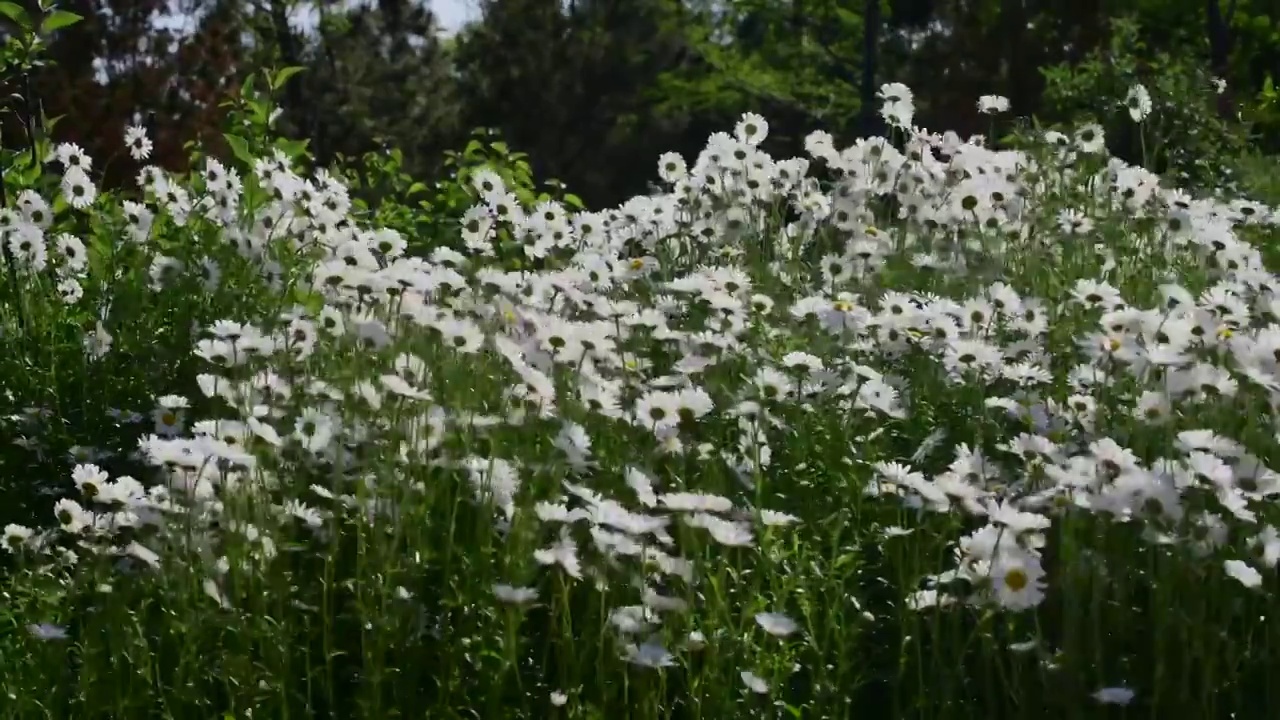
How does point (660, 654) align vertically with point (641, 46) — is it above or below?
below

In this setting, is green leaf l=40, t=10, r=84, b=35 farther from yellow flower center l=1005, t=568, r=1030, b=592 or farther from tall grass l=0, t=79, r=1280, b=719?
yellow flower center l=1005, t=568, r=1030, b=592

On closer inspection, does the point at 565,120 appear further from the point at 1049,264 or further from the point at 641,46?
the point at 1049,264

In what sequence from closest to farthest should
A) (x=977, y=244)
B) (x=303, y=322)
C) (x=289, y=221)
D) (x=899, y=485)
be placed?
1. (x=899, y=485)
2. (x=303, y=322)
3. (x=289, y=221)
4. (x=977, y=244)

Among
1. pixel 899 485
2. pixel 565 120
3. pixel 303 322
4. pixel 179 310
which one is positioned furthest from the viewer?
pixel 565 120

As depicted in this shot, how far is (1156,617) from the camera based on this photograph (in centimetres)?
281

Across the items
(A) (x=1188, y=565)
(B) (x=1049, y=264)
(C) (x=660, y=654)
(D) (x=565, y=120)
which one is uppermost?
(D) (x=565, y=120)

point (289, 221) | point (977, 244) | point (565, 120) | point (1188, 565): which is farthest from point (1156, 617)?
point (565, 120)

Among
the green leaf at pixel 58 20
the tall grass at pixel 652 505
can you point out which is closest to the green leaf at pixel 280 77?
the green leaf at pixel 58 20

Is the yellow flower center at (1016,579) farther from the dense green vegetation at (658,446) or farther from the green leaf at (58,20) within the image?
the green leaf at (58,20)

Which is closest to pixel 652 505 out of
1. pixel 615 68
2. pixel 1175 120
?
pixel 1175 120

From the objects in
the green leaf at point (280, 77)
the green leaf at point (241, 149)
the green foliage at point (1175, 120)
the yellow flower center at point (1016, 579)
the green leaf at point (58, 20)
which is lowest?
→ the yellow flower center at point (1016, 579)

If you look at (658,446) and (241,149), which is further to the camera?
(241,149)

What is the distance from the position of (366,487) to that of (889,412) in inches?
48.0

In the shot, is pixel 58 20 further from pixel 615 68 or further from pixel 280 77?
pixel 615 68
